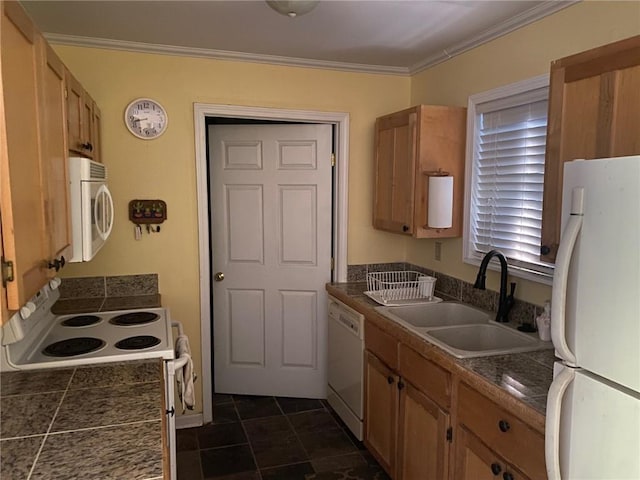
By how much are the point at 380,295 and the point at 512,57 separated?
1.53m

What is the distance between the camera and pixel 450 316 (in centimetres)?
286

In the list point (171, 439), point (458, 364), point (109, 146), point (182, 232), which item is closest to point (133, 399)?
point (171, 439)

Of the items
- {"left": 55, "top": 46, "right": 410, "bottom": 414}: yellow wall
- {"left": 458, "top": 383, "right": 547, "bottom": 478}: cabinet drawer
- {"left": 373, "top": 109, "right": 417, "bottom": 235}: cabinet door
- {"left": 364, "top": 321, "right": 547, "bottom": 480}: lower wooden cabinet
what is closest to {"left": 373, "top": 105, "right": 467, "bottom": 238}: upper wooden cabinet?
{"left": 373, "top": 109, "right": 417, "bottom": 235}: cabinet door

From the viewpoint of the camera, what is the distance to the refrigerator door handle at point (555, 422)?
117cm

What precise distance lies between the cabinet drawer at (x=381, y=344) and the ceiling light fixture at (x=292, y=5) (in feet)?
5.28

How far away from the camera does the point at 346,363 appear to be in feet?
10.3

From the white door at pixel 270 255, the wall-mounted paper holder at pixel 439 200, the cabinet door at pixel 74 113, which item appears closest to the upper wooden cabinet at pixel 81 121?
the cabinet door at pixel 74 113

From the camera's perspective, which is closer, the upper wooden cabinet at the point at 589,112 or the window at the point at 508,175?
the upper wooden cabinet at the point at 589,112

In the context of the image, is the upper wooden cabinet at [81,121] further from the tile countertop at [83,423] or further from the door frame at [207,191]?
the tile countertop at [83,423]

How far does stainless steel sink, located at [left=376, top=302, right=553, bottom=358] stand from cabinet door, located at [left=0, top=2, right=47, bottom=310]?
5.09 ft

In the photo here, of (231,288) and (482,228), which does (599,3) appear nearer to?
(482,228)

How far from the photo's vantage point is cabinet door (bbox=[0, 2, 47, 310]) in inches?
41.7

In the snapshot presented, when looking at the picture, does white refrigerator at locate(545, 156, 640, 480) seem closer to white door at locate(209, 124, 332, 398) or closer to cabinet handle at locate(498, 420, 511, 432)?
cabinet handle at locate(498, 420, 511, 432)

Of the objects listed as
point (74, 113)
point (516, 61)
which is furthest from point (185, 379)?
Result: point (516, 61)
